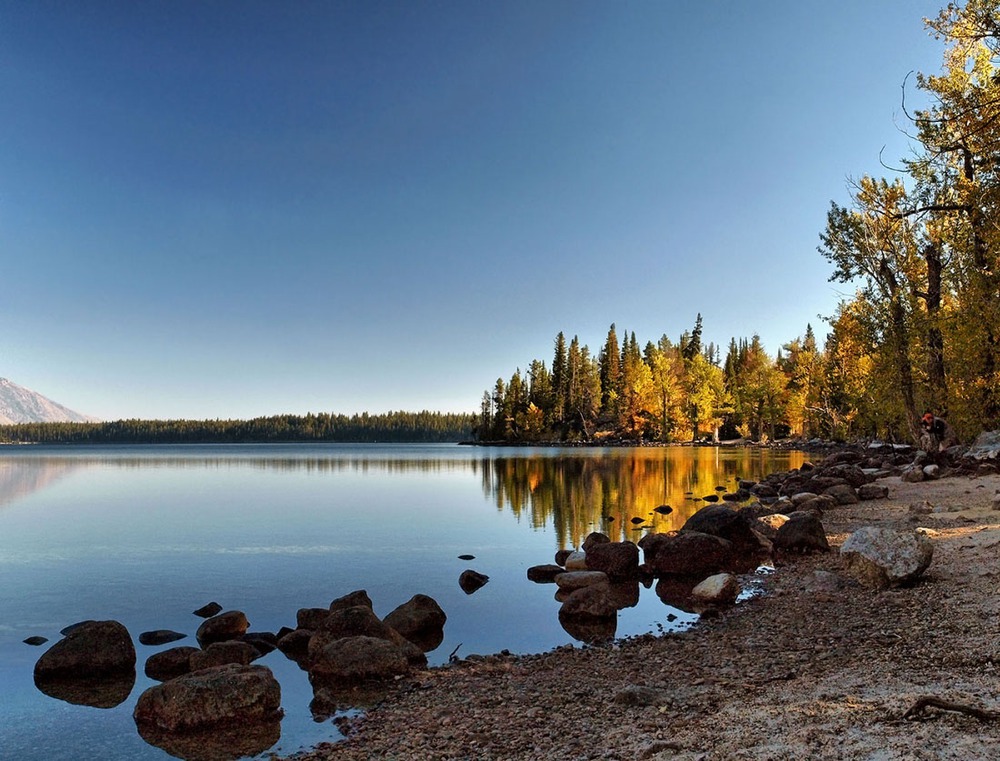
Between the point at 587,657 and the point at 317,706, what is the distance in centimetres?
377

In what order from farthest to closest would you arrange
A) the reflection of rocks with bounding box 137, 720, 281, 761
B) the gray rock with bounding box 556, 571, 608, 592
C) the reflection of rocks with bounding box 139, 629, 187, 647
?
the gray rock with bounding box 556, 571, 608, 592
the reflection of rocks with bounding box 139, 629, 187, 647
the reflection of rocks with bounding box 137, 720, 281, 761

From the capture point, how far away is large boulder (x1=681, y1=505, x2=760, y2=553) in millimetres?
16812

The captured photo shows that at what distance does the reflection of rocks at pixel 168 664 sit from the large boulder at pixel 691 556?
990cm

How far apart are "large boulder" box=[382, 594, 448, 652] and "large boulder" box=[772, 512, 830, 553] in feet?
29.8

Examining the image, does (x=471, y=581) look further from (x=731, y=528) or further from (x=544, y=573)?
(x=731, y=528)

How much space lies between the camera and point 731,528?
17047mm

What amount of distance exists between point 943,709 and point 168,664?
33.1ft

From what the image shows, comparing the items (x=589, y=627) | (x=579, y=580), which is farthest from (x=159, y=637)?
(x=579, y=580)

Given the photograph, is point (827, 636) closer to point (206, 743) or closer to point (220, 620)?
point (206, 743)

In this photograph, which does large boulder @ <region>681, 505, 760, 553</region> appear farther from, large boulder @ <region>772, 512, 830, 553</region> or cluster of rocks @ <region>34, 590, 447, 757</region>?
cluster of rocks @ <region>34, 590, 447, 757</region>

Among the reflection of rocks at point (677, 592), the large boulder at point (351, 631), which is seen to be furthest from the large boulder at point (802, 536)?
the large boulder at point (351, 631)

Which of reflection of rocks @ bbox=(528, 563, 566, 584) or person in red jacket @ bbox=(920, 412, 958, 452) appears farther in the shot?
person in red jacket @ bbox=(920, 412, 958, 452)

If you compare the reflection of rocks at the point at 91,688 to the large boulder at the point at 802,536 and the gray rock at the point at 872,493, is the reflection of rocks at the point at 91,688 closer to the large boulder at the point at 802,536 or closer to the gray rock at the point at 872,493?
the large boulder at the point at 802,536

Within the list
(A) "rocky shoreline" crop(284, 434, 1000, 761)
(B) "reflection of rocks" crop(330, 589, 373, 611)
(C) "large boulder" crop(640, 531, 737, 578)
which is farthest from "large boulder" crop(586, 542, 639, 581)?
(B) "reflection of rocks" crop(330, 589, 373, 611)
